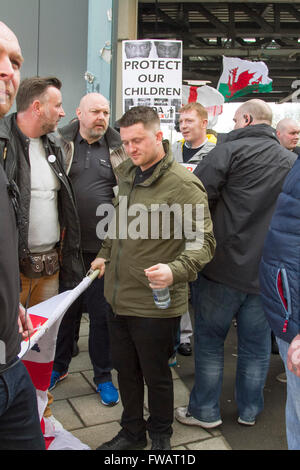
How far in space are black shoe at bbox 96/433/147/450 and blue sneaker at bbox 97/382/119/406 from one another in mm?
567

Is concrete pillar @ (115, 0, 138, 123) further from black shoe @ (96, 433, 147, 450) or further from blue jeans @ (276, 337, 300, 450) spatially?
blue jeans @ (276, 337, 300, 450)

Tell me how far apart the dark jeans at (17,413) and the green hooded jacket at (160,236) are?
0.91m

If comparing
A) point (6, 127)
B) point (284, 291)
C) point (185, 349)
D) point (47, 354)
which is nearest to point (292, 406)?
point (284, 291)

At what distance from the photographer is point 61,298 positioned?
2.44m

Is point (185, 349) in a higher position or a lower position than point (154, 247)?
lower

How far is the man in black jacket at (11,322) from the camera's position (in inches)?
55.6

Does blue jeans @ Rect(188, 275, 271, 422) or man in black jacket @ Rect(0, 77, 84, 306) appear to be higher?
man in black jacket @ Rect(0, 77, 84, 306)

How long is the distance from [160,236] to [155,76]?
2896 millimetres

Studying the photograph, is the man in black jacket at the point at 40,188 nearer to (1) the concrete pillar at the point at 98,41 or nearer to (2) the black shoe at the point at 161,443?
(2) the black shoe at the point at 161,443

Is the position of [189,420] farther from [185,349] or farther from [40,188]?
[40,188]

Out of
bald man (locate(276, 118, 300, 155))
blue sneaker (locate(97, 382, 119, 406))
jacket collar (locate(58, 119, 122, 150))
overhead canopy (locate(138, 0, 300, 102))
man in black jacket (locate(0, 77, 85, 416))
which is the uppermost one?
overhead canopy (locate(138, 0, 300, 102))

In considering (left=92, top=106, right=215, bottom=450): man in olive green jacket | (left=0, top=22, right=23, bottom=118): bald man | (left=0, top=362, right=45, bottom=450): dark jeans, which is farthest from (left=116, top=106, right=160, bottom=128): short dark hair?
(left=0, top=362, right=45, bottom=450): dark jeans

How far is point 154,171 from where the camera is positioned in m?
2.44

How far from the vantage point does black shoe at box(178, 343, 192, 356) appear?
422cm
